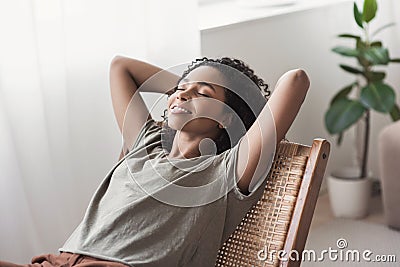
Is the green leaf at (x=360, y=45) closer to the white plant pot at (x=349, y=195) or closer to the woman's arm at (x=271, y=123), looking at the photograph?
the white plant pot at (x=349, y=195)

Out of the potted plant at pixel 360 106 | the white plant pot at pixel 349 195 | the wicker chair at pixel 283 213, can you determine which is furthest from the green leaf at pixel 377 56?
the wicker chair at pixel 283 213

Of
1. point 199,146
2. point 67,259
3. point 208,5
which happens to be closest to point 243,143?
point 199,146

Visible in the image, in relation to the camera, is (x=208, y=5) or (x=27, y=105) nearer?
(x=27, y=105)

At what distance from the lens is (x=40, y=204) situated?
2.17 meters

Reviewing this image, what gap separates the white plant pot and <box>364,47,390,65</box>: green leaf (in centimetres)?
48

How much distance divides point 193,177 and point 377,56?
1.54m

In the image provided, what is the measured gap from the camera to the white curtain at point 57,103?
2.04 meters

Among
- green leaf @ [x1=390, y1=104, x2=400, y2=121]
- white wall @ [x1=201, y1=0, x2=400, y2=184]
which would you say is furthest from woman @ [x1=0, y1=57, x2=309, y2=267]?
green leaf @ [x1=390, y1=104, x2=400, y2=121]

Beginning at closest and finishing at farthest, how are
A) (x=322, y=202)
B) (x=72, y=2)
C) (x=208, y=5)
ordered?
1. (x=72, y=2)
2. (x=208, y=5)
3. (x=322, y=202)

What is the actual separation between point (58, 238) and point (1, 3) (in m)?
0.68

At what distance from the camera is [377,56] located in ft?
9.85

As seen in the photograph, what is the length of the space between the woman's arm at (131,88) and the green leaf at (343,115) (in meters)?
1.19

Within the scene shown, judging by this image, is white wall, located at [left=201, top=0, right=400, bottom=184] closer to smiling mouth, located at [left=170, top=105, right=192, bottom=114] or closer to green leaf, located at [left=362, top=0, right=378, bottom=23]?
green leaf, located at [left=362, top=0, right=378, bottom=23]

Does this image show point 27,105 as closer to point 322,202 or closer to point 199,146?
point 199,146
